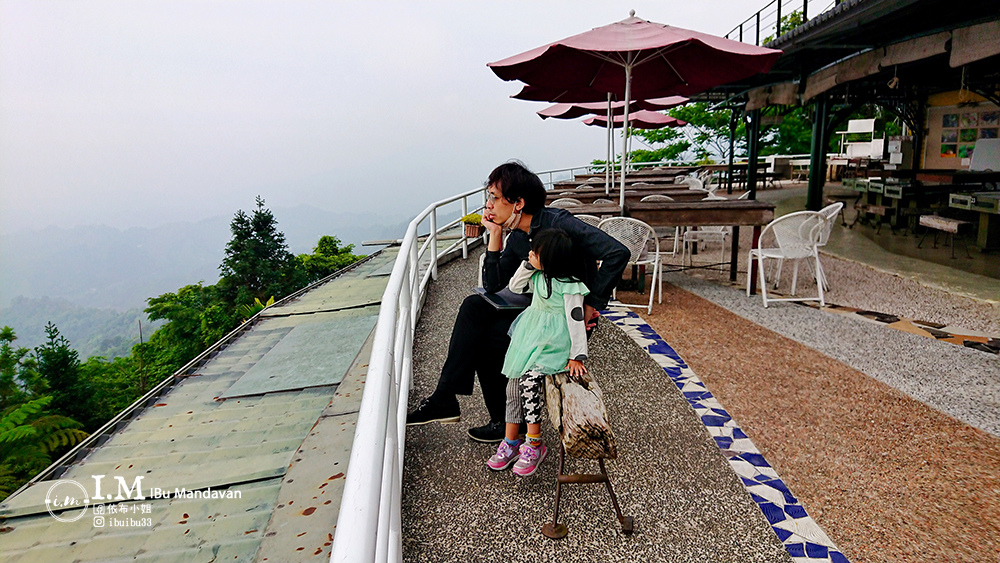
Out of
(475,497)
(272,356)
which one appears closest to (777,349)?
(475,497)

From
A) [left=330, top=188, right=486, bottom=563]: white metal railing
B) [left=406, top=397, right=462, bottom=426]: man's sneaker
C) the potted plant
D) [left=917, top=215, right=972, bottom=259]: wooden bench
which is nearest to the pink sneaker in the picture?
[left=406, top=397, right=462, bottom=426]: man's sneaker

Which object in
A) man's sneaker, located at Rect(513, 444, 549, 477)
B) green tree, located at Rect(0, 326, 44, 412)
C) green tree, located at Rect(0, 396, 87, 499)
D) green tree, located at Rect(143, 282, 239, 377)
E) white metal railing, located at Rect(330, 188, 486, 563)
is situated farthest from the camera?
green tree, located at Rect(143, 282, 239, 377)

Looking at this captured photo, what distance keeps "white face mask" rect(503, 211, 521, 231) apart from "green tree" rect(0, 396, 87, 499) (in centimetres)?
891

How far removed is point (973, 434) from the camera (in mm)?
2826

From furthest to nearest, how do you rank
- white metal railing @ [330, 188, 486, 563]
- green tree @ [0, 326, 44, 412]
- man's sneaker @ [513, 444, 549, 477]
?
green tree @ [0, 326, 44, 412] → man's sneaker @ [513, 444, 549, 477] → white metal railing @ [330, 188, 486, 563]

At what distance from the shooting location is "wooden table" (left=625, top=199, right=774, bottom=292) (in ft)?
18.1

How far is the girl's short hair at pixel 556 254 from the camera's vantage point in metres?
2.12

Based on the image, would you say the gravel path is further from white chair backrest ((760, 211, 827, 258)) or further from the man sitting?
the man sitting

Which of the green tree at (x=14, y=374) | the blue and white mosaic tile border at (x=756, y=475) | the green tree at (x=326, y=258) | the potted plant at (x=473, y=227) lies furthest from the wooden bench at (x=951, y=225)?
the green tree at (x=326, y=258)

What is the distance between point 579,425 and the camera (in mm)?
1903

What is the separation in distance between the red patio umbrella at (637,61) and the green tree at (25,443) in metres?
8.52

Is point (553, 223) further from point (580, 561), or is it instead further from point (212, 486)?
point (212, 486)

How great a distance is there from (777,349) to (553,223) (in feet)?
8.43

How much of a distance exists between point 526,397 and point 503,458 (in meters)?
0.34
